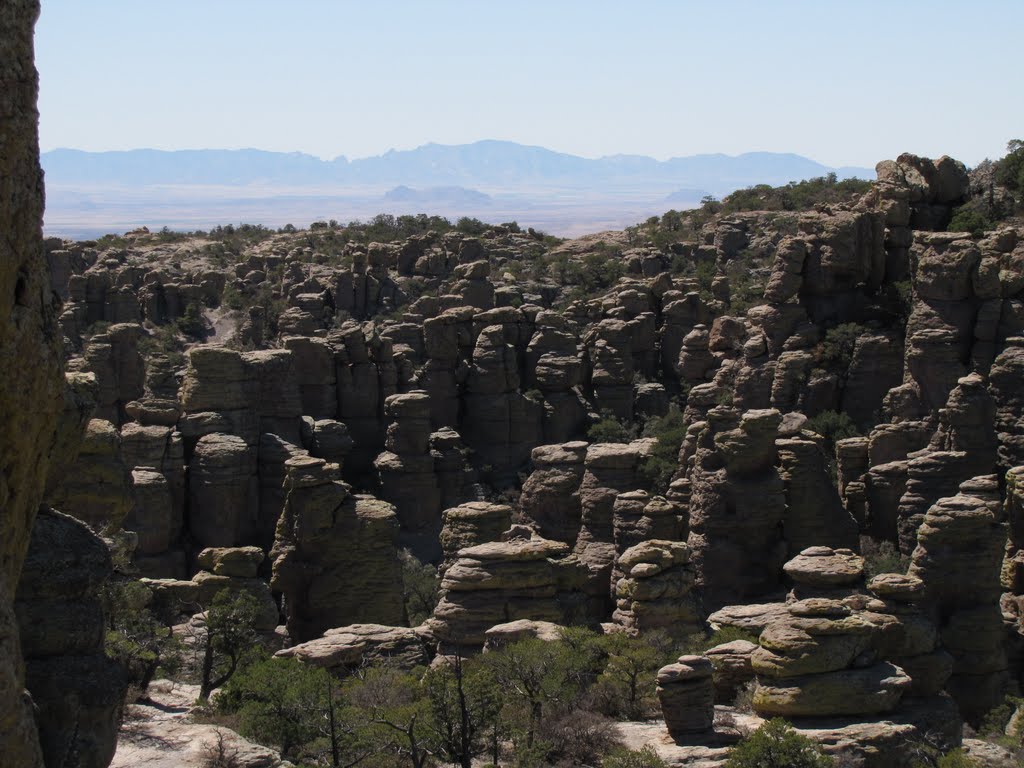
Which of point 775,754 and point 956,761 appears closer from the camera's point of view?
point 775,754

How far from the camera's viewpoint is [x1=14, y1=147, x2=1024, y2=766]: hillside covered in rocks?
20.0 meters

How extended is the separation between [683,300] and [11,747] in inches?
1834

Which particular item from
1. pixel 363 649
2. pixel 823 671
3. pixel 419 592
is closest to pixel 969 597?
pixel 823 671

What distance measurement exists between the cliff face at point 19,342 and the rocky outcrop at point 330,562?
21238 millimetres

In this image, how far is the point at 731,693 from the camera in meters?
22.2

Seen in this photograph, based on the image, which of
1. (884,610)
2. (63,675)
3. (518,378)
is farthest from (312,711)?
(518,378)

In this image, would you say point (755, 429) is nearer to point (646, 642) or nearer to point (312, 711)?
point (646, 642)

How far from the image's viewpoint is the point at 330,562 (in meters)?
29.3

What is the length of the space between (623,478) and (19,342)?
25.1m

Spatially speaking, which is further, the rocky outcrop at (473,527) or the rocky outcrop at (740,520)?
the rocky outcrop at (740,520)

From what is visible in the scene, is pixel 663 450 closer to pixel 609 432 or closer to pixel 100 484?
pixel 609 432

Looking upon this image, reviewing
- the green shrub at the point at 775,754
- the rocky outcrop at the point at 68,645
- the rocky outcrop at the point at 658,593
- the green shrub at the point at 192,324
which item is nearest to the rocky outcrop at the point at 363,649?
the rocky outcrop at the point at 658,593

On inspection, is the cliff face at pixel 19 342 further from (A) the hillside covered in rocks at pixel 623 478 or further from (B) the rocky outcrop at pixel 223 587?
(B) the rocky outcrop at pixel 223 587

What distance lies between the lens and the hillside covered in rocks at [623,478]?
19984 mm
